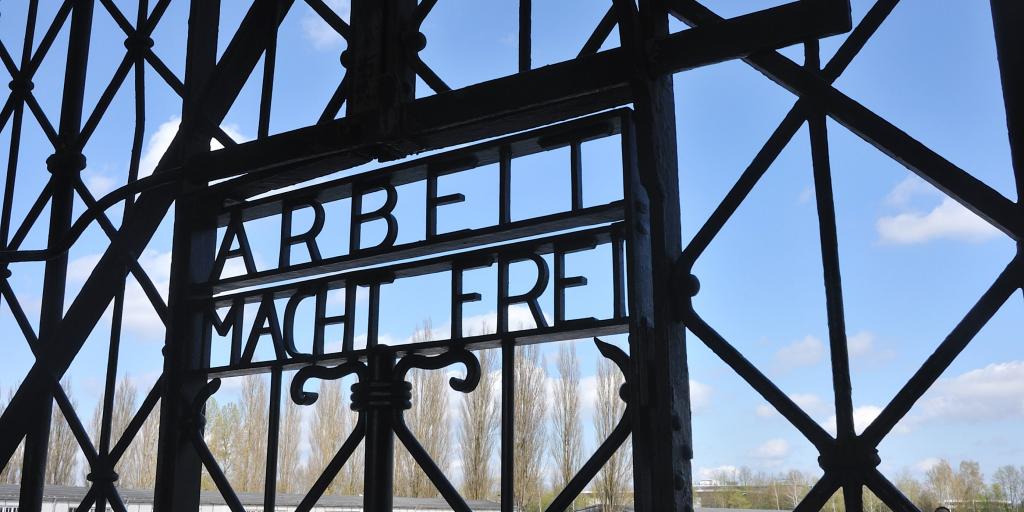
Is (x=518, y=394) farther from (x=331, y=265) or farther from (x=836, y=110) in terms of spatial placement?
(x=836, y=110)

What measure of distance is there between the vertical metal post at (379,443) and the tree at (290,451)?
1099cm

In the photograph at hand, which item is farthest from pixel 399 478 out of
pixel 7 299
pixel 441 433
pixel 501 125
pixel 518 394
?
pixel 501 125

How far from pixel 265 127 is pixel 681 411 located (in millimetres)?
1551

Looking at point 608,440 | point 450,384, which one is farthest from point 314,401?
point 608,440

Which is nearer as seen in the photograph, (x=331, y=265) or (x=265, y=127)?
(x=331, y=265)

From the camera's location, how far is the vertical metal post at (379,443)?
2.22 metres

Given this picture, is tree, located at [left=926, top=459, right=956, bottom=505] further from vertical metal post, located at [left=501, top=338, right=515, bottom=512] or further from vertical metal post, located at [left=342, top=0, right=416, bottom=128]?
vertical metal post, located at [left=342, top=0, right=416, bottom=128]

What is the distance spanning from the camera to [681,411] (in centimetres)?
185

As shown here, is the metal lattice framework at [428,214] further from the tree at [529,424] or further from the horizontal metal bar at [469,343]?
the tree at [529,424]

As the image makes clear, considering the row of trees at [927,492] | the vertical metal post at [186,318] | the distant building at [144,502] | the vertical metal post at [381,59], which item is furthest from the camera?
the distant building at [144,502]

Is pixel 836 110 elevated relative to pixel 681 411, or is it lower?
elevated

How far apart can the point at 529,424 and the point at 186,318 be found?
5.57 metres

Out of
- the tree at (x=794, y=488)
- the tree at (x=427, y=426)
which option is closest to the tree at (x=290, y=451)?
the tree at (x=427, y=426)

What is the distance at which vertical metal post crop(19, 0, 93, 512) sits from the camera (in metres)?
2.93
